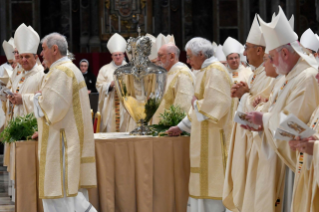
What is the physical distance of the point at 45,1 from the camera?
14656 millimetres

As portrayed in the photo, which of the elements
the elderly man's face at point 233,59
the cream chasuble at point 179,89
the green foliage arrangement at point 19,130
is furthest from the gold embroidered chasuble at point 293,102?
the elderly man's face at point 233,59

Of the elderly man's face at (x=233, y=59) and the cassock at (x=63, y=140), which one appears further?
the elderly man's face at (x=233, y=59)

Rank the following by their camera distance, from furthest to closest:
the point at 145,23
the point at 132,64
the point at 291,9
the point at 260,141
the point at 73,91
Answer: the point at 145,23 → the point at 291,9 → the point at 132,64 → the point at 73,91 → the point at 260,141

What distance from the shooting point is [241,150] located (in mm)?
4199

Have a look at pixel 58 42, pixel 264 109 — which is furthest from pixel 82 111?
pixel 264 109

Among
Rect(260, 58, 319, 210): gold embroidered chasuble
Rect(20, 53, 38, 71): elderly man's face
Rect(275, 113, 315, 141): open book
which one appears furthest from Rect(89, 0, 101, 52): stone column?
Rect(275, 113, 315, 141): open book

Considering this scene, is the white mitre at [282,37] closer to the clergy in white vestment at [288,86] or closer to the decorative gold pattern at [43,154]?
the clergy in white vestment at [288,86]

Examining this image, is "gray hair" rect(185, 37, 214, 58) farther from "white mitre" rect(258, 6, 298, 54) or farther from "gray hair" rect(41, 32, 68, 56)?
"white mitre" rect(258, 6, 298, 54)

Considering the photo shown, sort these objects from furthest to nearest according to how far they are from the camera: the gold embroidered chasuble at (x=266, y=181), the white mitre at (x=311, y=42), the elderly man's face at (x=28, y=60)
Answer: the elderly man's face at (x=28, y=60) → the white mitre at (x=311, y=42) → the gold embroidered chasuble at (x=266, y=181)

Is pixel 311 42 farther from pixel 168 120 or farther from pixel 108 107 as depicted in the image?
pixel 108 107

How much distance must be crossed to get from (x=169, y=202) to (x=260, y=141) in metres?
1.56

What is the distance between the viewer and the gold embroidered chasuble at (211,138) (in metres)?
4.95

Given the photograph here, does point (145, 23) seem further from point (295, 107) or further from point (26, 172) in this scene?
point (295, 107)

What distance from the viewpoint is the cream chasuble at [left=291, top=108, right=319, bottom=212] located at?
307 cm
